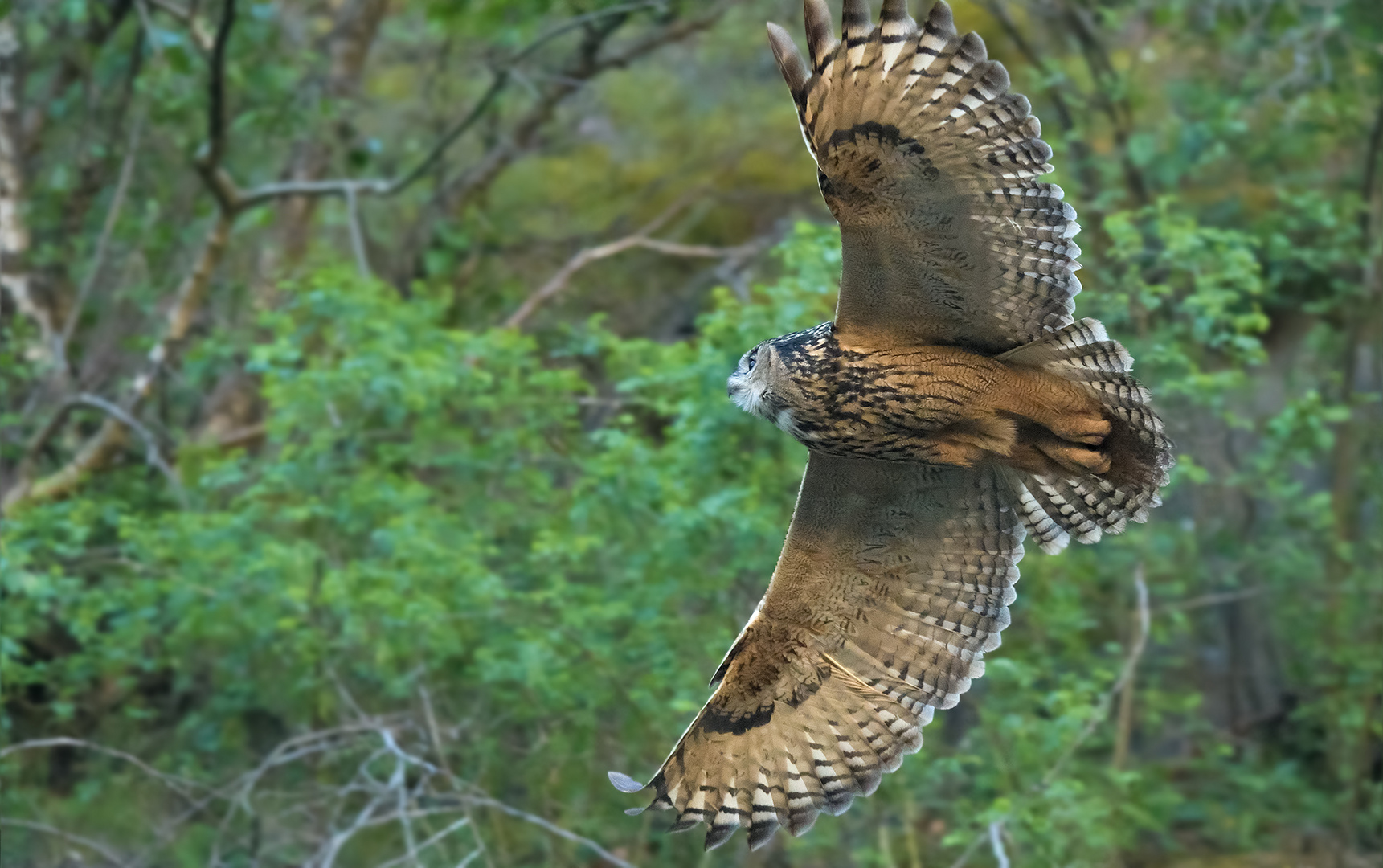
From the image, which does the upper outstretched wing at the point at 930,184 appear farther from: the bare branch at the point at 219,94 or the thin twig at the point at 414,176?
the bare branch at the point at 219,94

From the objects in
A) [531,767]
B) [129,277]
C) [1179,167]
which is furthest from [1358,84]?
[129,277]

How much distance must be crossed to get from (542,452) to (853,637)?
212 cm

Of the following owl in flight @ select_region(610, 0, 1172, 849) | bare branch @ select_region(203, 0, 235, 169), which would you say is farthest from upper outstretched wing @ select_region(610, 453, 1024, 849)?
bare branch @ select_region(203, 0, 235, 169)

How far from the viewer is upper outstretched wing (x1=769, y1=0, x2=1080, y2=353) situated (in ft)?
10.2

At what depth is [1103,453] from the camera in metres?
3.81

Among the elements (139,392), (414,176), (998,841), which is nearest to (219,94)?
(414,176)

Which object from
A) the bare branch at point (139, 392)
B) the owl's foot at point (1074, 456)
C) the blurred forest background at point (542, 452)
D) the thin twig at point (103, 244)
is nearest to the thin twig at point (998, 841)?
the blurred forest background at point (542, 452)

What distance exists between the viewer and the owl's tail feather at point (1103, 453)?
3.57m

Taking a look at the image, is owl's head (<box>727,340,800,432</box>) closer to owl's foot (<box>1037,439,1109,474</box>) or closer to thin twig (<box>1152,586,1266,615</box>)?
owl's foot (<box>1037,439,1109,474</box>)

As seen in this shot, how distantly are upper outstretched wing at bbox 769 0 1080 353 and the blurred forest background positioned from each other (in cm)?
133

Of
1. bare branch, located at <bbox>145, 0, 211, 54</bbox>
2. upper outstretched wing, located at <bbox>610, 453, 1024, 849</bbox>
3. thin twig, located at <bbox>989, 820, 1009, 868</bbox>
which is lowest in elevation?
thin twig, located at <bbox>989, 820, 1009, 868</bbox>

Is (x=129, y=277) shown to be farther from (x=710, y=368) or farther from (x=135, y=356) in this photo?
(x=710, y=368)

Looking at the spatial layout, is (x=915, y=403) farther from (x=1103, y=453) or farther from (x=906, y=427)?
(x=1103, y=453)

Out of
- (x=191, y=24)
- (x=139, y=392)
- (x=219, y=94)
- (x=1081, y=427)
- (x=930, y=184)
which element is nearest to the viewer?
(x=930, y=184)
